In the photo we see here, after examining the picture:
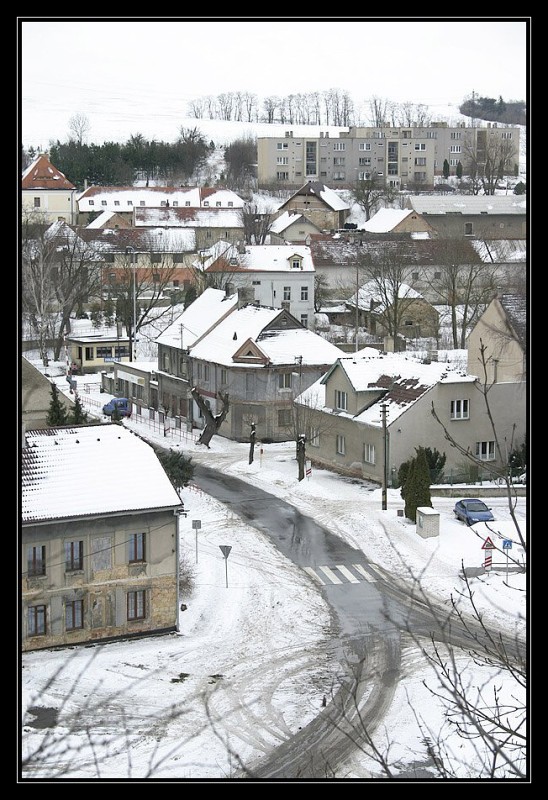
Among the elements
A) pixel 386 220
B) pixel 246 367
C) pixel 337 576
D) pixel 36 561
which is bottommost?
pixel 337 576

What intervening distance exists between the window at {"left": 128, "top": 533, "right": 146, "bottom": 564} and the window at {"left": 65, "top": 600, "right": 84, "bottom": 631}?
94 cm

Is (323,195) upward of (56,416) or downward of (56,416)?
upward

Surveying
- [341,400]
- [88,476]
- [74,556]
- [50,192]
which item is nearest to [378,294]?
[341,400]

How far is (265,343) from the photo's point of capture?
2778cm

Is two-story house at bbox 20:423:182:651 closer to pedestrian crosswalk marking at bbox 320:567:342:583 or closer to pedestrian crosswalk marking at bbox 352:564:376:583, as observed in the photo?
pedestrian crosswalk marking at bbox 320:567:342:583

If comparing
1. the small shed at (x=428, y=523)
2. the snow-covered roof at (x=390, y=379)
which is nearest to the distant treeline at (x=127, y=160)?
the snow-covered roof at (x=390, y=379)

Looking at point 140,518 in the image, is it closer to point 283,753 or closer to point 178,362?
point 283,753

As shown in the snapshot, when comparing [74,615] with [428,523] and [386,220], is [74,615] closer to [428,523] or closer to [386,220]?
[428,523]

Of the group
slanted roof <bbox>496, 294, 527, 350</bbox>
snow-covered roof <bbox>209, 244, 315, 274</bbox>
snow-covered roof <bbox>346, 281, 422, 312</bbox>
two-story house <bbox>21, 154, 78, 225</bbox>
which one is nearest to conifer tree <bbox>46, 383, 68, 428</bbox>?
slanted roof <bbox>496, 294, 527, 350</bbox>

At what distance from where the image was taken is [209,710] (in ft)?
39.2

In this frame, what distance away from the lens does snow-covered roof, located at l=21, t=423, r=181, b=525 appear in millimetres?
14119

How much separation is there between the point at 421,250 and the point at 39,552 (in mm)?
36541

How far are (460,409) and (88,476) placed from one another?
34.2ft
